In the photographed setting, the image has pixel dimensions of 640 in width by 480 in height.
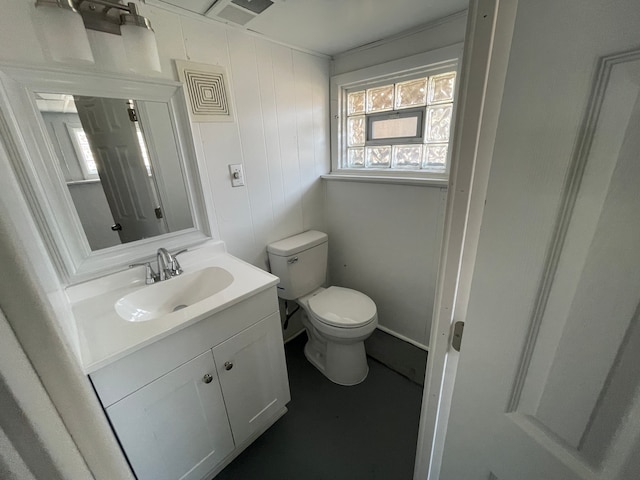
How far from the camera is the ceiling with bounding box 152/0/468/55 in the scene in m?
1.07

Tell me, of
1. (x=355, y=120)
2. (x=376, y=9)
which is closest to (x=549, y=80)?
(x=376, y=9)

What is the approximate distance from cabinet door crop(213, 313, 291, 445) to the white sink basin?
0.28 metres

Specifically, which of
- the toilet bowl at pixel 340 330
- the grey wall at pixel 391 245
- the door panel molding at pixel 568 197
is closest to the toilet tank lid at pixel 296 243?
the grey wall at pixel 391 245

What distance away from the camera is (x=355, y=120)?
181 cm

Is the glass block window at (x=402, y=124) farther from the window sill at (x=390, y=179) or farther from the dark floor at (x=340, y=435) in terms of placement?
the dark floor at (x=340, y=435)

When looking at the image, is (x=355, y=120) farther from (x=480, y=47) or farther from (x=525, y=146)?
(x=525, y=146)

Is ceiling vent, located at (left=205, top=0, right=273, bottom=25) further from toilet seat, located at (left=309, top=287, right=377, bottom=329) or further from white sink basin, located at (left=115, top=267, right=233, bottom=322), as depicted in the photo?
toilet seat, located at (left=309, top=287, right=377, bottom=329)

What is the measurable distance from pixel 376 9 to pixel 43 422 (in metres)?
1.59

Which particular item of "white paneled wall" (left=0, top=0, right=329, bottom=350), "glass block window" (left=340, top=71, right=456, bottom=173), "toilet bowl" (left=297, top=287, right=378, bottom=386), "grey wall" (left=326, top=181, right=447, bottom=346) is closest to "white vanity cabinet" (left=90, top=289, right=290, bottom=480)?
"toilet bowl" (left=297, top=287, right=378, bottom=386)

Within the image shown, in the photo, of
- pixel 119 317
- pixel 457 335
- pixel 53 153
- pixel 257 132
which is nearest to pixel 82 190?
pixel 53 153

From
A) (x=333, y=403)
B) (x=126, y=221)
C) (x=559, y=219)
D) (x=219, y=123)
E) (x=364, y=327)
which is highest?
(x=219, y=123)

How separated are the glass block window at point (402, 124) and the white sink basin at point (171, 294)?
1203mm

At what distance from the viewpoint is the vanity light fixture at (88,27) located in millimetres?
802

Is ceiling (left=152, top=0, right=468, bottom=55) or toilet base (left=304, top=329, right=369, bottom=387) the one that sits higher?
ceiling (left=152, top=0, right=468, bottom=55)
